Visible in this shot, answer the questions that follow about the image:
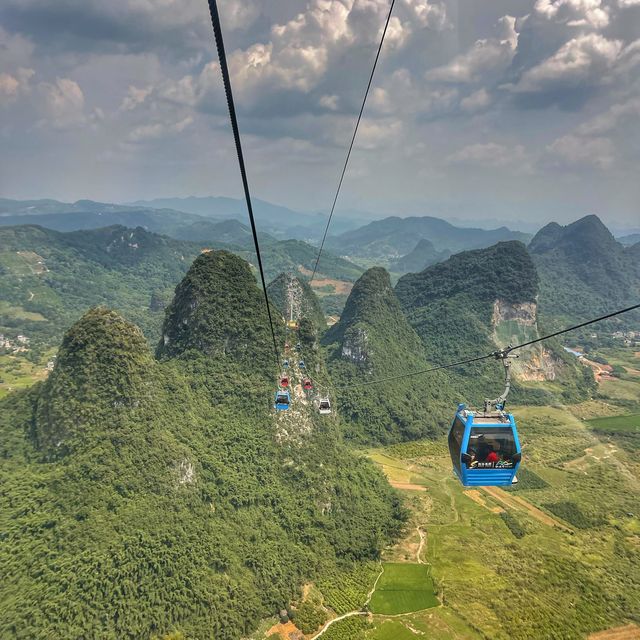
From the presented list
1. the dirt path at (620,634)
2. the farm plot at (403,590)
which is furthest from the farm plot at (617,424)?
the farm plot at (403,590)

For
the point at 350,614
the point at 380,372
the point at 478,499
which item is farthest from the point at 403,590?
the point at 380,372

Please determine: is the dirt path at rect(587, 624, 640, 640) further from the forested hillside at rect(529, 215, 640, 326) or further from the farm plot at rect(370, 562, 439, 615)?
the forested hillside at rect(529, 215, 640, 326)

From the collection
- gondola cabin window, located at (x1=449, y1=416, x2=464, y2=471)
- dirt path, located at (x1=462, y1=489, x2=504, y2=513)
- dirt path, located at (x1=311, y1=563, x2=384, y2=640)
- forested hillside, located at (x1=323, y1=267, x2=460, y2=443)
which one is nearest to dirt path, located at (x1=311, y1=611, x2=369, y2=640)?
dirt path, located at (x1=311, y1=563, x2=384, y2=640)

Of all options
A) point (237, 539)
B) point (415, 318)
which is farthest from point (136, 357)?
point (415, 318)

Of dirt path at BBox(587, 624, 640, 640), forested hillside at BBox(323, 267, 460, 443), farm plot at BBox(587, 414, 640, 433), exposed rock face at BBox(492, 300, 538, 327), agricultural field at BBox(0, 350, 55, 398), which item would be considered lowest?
dirt path at BBox(587, 624, 640, 640)

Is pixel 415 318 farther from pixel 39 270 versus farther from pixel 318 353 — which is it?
pixel 39 270

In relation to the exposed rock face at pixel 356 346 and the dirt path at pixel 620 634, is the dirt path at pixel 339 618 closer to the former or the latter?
the dirt path at pixel 620 634
